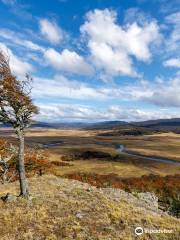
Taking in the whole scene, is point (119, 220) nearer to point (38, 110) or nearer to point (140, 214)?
point (140, 214)

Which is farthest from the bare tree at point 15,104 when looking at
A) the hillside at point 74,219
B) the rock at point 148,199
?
the rock at point 148,199

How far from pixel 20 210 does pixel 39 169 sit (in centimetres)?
4687

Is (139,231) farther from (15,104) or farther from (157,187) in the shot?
(157,187)

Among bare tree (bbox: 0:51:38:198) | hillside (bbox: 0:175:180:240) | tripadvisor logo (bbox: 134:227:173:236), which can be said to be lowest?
tripadvisor logo (bbox: 134:227:173:236)

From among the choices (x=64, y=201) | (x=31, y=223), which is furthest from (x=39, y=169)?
(x=31, y=223)

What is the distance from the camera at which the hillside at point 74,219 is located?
2023cm

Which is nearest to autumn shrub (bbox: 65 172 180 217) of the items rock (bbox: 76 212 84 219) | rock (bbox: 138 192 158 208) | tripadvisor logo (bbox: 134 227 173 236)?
rock (bbox: 138 192 158 208)

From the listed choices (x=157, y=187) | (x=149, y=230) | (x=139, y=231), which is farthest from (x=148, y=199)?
(x=157, y=187)

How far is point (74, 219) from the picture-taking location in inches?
904

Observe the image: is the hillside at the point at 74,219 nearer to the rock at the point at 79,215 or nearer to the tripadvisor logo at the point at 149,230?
the rock at the point at 79,215

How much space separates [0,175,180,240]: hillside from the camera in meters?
20.2

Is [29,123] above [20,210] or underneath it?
above

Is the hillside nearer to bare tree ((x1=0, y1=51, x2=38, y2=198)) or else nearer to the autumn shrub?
bare tree ((x1=0, y1=51, x2=38, y2=198))

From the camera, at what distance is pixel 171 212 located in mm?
38000
